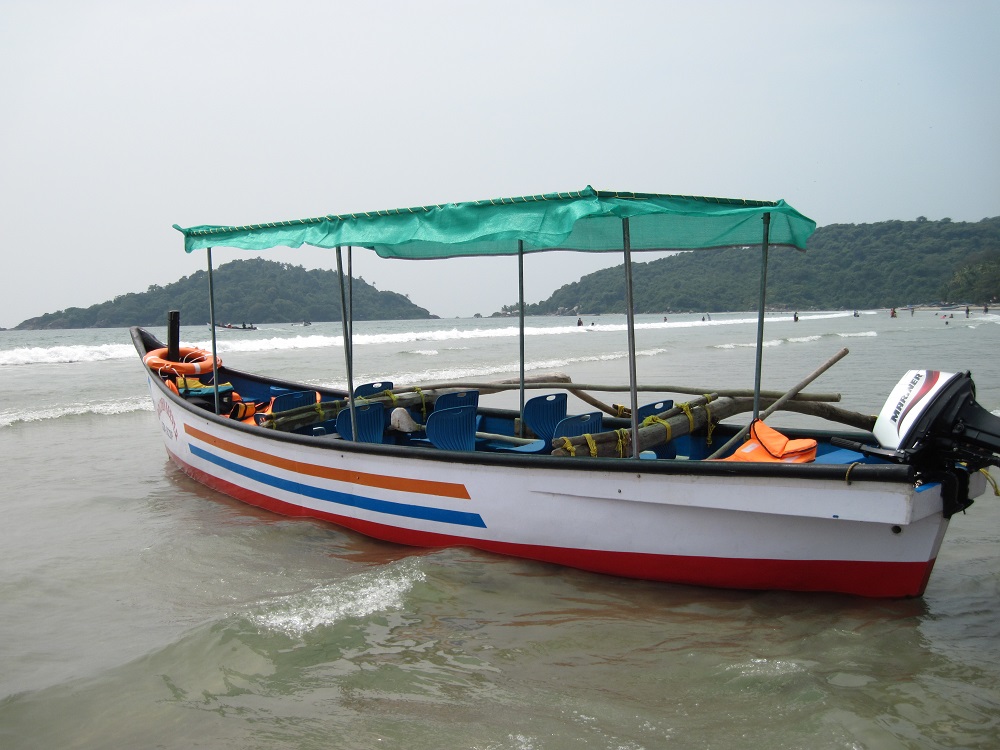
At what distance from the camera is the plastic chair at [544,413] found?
6.50m

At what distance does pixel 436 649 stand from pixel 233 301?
8019 centimetres

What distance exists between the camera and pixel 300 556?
603 cm

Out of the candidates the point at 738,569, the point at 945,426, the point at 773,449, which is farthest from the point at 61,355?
the point at 945,426

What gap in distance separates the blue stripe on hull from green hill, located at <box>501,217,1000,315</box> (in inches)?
3374

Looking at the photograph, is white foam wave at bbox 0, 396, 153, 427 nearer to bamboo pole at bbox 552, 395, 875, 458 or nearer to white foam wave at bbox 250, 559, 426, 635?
white foam wave at bbox 250, 559, 426, 635

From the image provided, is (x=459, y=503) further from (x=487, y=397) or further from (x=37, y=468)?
(x=487, y=397)

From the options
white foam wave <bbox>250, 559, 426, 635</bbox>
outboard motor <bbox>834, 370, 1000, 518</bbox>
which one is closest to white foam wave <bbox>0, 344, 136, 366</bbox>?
white foam wave <bbox>250, 559, 426, 635</bbox>

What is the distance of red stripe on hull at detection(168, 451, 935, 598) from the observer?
14.6 feet

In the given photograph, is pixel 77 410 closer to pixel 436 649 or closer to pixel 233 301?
pixel 436 649

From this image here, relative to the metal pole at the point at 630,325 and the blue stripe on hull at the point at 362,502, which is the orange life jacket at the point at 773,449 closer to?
the metal pole at the point at 630,325

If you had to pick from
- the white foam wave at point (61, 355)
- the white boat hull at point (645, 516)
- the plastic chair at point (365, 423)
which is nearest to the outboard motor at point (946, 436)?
the white boat hull at point (645, 516)

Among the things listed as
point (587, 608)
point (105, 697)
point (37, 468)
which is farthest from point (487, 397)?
point (105, 697)

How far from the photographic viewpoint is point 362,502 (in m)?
6.08

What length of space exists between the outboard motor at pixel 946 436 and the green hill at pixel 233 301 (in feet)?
226
